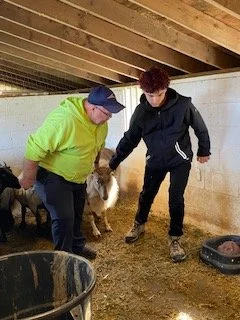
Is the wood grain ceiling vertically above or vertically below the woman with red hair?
above

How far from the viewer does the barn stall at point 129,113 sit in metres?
2.53

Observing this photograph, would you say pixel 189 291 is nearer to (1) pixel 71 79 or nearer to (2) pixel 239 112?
(2) pixel 239 112

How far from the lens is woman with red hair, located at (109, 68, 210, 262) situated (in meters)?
2.80

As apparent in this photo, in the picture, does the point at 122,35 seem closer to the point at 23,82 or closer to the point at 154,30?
the point at 154,30

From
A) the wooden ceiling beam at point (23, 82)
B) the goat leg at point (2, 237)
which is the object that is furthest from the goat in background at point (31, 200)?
the wooden ceiling beam at point (23, 82)

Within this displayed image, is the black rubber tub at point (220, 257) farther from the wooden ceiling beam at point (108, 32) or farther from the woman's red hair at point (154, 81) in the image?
the wooden ceiling beam at point (108, 32)

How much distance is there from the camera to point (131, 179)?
15.6 feet

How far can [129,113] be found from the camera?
4.64 metres

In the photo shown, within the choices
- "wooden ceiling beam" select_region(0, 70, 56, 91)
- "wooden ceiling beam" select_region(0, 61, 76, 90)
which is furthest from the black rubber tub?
"wooden ceiling beam" select_region(0, 70, 56, 91)

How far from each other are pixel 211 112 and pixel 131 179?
5.20 ft

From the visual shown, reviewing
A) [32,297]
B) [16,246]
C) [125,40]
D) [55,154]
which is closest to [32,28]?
[125,40]

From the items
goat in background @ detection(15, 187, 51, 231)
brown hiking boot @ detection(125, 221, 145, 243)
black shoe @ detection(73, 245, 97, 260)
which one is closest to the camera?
black shoe @ detection(73, 245, 97, 260)

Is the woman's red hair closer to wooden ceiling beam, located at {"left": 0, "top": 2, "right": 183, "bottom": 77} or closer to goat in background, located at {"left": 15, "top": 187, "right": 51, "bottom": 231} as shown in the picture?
wooden ceiling beam, located at {"left": 0, "top": 2, "right": 183, "bottom": 77}

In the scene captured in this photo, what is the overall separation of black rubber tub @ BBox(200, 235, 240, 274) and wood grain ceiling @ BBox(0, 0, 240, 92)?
1.39m
